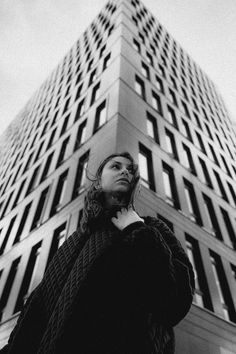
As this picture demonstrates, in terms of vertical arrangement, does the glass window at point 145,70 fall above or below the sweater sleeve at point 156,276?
below

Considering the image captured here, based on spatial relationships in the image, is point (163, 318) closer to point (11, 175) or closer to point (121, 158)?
point (121, 158)

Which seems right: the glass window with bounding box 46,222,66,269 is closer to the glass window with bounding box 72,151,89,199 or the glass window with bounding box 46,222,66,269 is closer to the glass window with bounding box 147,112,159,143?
the glass window with bounding box 72,151,89,199

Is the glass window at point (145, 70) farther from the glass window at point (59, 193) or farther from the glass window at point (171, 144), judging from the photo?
the glass window at point (59, 193)

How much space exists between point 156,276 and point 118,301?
0.75ft

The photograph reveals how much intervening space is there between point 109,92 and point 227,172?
1027 cm

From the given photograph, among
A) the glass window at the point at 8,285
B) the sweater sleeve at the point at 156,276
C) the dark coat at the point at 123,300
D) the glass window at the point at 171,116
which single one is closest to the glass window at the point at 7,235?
the glass window at the point at 8,285

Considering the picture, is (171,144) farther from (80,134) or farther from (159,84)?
(159,84)

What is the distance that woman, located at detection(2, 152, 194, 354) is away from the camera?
3.92 feet

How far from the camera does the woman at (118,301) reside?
1.19 meters

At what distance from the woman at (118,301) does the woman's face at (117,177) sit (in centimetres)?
35

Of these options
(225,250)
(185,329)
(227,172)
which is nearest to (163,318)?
(185,329)

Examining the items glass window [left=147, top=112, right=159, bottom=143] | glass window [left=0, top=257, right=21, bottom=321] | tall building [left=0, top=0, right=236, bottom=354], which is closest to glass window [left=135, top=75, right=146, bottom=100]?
A: tall building [left=0, top=0, right=236, bottom=354]

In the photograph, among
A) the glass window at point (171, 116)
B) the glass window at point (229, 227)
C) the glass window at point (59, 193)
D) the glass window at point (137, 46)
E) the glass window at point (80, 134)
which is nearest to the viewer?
the glass window at point (59, 193)

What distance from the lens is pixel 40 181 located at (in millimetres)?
15625
